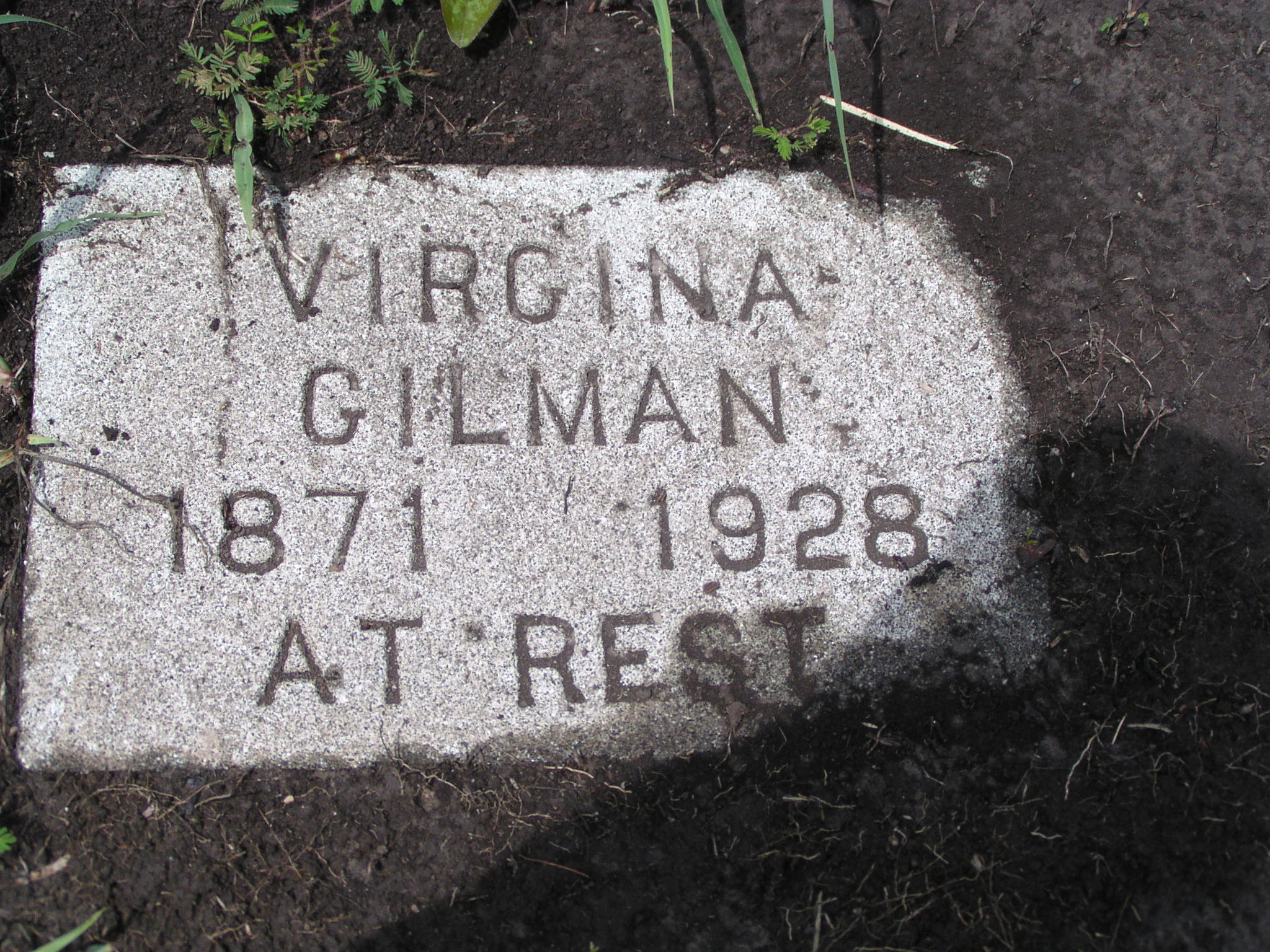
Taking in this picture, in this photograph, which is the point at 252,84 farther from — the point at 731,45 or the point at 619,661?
the point at 619,661

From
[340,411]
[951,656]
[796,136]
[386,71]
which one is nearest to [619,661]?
[951,656]

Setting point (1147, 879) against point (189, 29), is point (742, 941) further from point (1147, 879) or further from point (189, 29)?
point (189, 29)

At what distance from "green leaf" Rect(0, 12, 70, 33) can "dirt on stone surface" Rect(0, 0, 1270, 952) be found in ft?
0.09

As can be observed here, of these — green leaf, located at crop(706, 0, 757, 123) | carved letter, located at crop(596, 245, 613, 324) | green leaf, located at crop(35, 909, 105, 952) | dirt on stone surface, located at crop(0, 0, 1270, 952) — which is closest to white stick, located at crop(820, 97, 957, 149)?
dirt on stone surface, located at crop(0, 0, 1270, 952)

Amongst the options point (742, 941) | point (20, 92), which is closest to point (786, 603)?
point (742, 941)

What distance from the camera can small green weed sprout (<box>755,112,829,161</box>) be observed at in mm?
2043

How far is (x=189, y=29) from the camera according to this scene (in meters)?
2.06

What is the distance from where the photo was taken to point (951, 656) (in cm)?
186

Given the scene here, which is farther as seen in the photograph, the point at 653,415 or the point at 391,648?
the point at 653,415

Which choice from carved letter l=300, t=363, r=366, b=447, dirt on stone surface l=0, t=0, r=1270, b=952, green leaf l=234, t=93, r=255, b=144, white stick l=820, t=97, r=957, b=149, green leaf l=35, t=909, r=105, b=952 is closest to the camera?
green leaf l=35, t=909, r=105, b=952

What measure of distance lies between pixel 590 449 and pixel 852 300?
801 mm

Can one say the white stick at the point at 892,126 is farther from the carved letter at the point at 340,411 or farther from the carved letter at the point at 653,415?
the carved letter at the point at 340,411

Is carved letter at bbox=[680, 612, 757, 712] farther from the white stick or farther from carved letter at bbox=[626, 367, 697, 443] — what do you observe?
the white stick

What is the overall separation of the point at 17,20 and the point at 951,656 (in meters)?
2.85
